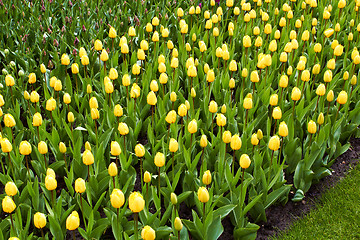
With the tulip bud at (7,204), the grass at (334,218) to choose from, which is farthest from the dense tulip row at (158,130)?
the grass at (334,218)

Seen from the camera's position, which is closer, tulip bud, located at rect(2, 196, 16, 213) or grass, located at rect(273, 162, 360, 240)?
tulip bud, located at rect(2, 196, 16, 213)

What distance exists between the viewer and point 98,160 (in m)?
3.17

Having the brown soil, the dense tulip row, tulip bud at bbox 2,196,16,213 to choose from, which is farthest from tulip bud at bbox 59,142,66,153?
the brown soil

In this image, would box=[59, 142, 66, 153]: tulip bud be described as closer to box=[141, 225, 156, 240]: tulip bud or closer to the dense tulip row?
the dense tulip row

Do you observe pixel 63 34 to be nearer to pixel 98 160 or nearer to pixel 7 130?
pixel 7 130

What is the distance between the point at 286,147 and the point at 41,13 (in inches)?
141

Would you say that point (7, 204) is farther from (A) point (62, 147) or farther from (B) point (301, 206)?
(B) point (301, 206)

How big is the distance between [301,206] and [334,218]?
0.24m

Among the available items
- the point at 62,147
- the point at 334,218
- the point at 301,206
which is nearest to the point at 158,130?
the point at 62,147

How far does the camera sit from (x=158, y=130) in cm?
364

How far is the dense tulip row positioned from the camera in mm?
2826

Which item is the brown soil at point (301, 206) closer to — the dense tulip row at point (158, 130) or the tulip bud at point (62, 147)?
the dense tulip row at point (158, 130)

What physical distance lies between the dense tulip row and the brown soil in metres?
0.10

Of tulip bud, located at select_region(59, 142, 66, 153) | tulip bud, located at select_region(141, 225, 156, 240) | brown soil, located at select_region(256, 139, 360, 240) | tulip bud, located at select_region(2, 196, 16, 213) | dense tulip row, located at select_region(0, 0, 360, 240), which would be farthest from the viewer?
brown soil, located at select_region(256, 139, 360, 240)
